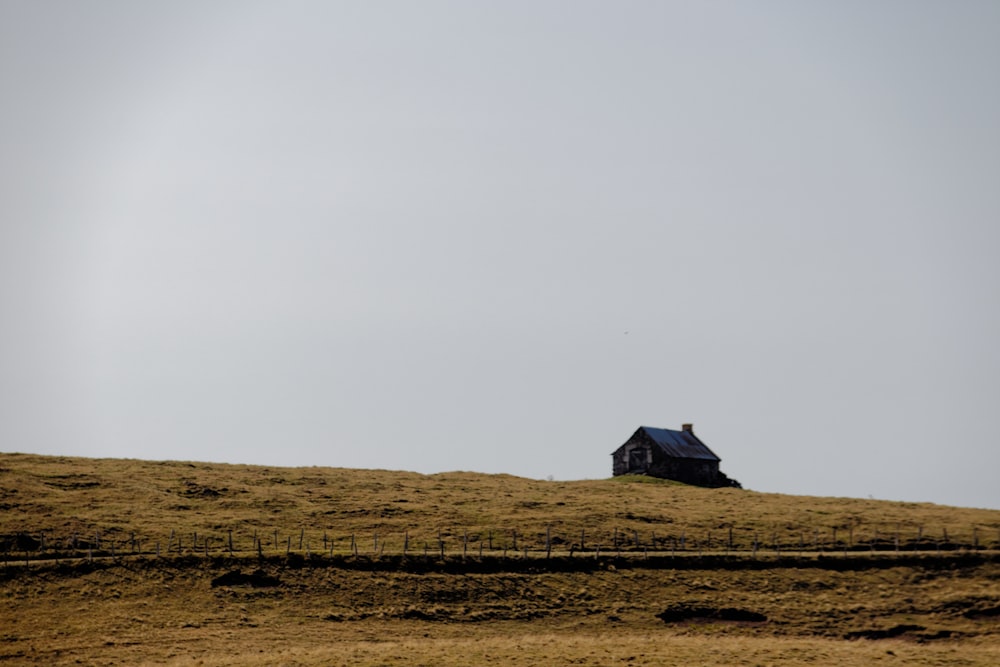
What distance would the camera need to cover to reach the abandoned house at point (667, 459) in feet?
365

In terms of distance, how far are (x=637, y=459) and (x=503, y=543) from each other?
151 ft

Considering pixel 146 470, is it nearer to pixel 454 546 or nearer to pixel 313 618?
pixel 454 546

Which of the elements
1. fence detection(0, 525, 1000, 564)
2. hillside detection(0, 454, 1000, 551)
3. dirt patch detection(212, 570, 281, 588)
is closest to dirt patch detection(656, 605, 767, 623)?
fence detection(0, 525, 1000, 564)

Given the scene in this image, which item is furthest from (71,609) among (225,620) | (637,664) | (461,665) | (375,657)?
(637,664)

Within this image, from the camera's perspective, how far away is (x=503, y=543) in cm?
6944

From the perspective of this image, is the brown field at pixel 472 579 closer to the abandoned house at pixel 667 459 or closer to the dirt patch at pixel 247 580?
the dirt patch at pixel 247 580

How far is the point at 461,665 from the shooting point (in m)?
46.6

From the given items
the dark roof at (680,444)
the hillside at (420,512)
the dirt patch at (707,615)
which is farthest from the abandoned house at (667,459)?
the dirt patch at (707,615)

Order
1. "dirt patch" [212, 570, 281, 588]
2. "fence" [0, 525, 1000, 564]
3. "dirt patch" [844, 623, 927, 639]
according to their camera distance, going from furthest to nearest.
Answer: "fence" [0, 525, 1000, 564] < "dirt patch" [212, 570, 281, 588] < "dirt patch" [844, 623, 927, 639]

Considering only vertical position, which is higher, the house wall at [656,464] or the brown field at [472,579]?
the house wall at [656,464]

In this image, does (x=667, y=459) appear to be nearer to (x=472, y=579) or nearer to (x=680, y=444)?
(x=680, y=444)

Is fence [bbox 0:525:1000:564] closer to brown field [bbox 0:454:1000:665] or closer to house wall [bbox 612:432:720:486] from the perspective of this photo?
brown field [bbox 0:454:1000:665]

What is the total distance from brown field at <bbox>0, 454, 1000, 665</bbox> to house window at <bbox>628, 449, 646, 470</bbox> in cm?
2566

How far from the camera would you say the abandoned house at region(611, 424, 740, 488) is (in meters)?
111
